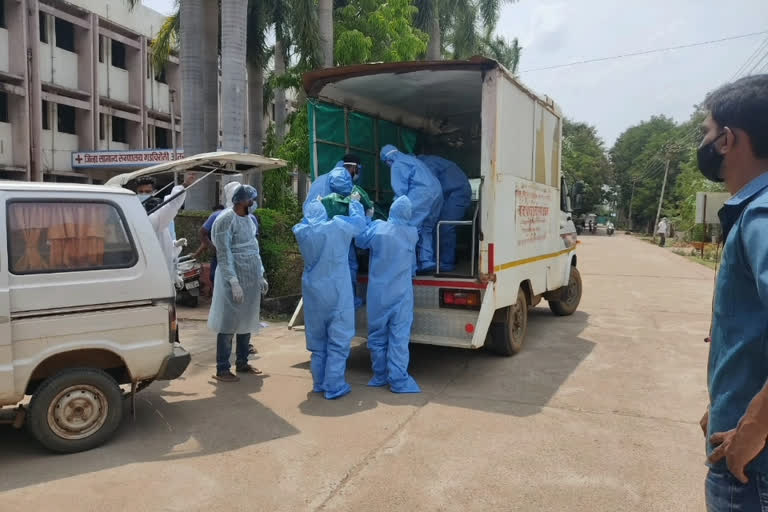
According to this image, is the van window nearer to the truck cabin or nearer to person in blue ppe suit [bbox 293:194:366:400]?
person in blue ppe suit [bbox 293:194:366:400]

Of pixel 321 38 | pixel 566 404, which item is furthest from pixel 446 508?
pixel 321 38

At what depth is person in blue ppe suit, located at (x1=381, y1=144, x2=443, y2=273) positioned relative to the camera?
609 centimetres

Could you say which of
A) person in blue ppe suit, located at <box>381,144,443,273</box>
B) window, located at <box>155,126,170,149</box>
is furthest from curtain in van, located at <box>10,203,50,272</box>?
window, located at <box>155,126,170,149</box>

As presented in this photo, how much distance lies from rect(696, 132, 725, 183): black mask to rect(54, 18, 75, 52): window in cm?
2528

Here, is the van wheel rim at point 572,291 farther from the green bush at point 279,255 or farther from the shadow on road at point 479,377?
the green bush at point 279,255

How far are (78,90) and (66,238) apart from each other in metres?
21.6

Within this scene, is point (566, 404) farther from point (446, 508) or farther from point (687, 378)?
point (446, 508)

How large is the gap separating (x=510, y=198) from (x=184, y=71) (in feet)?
31.4

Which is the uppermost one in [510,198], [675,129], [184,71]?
[675,129]

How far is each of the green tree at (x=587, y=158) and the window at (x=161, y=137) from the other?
102ft

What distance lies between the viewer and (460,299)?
19.0 feet

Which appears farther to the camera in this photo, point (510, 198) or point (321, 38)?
point (321, 38)

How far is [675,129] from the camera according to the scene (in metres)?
61.8

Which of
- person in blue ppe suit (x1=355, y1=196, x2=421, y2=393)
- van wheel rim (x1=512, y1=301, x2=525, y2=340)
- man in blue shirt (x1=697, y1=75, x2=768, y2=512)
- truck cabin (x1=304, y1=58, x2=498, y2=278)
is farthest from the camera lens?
van wheel rim (x1=512, y1=301, x2=525, y2=340)
